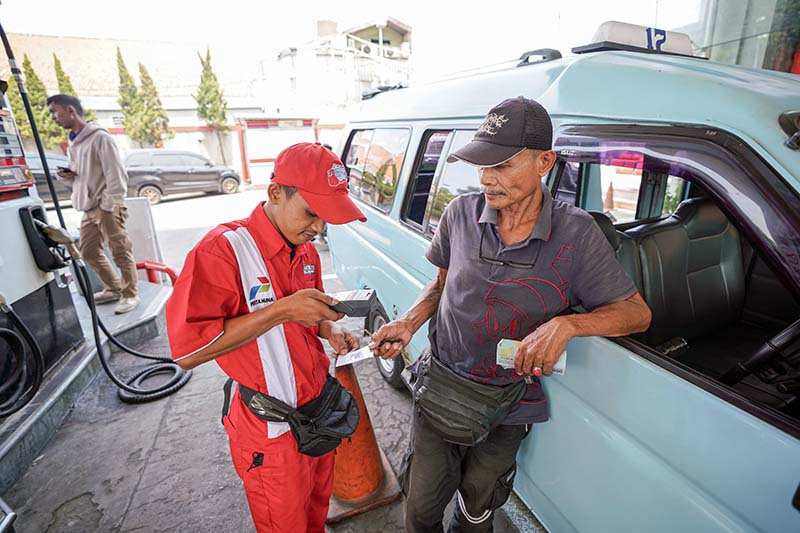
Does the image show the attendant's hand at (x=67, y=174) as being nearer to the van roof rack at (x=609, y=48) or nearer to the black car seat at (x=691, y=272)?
the van roof rack at (x=609, y=48)

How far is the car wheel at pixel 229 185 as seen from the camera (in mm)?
14250

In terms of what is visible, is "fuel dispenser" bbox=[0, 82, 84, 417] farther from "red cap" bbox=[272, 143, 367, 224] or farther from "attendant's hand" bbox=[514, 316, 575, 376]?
"attendant's hand" bbox=[514, 316, 575, 376]

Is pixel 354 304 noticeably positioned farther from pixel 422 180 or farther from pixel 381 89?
pixel 381 89

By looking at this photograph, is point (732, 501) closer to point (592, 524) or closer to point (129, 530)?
point (592, 524)

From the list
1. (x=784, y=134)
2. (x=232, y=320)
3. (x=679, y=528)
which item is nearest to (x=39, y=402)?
(x=232, y=320)

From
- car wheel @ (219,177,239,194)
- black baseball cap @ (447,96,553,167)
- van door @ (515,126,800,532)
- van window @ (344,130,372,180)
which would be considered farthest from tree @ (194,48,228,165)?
van door @ (515,126,800,532)

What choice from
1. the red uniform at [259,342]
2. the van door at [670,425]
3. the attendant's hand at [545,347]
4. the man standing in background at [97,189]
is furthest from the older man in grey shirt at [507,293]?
the man standing in background at [97,189]

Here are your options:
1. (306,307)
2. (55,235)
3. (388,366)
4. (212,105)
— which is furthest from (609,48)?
(212,105)

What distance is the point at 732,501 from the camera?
1074 mm

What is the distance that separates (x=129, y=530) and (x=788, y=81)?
11.9 ft

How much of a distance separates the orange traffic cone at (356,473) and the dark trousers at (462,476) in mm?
584

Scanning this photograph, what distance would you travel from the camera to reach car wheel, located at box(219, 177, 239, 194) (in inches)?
561

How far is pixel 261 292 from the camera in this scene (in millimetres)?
1396

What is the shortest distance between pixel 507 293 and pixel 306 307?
2.26 ft
